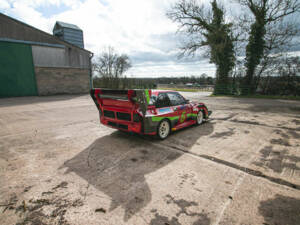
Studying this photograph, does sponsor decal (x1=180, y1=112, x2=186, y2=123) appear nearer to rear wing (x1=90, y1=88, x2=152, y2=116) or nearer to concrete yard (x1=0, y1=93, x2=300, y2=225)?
concrete yard (x1=0, y1=93, x2=300, y2=225)

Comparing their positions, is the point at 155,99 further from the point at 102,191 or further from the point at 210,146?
the point at 102,191

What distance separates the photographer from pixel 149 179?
2.71 metres

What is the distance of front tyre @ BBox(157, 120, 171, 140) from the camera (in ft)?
14.4

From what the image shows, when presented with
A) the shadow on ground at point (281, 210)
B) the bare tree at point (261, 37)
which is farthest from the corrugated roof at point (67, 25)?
the shadow on ground at point (281, 210)

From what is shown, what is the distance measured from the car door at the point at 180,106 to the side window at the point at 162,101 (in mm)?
213

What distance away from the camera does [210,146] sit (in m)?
4.12

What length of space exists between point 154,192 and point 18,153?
3.33 m

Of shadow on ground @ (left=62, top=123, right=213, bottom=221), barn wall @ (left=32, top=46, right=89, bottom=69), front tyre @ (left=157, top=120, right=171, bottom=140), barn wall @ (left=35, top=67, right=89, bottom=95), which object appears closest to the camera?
shadow on ground @ (left=62, top=123, right=213, bottom=221)

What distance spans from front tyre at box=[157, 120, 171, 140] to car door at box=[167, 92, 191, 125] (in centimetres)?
53

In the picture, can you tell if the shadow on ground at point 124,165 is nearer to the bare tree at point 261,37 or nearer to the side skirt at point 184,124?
the side skirt at point 184,124

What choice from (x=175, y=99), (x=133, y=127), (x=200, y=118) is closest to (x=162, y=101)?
(x=175, y=99)

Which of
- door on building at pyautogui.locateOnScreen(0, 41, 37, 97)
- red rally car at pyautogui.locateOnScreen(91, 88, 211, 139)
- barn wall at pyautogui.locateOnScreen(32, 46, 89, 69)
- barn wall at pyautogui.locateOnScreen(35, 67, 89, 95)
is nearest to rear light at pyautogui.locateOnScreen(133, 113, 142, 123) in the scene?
red rally car at pyautogui.locateOnScreen(91, 88, 211, 139)

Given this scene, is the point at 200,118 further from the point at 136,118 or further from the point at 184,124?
the point at 136,118

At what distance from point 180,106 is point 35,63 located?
18.4 metres
